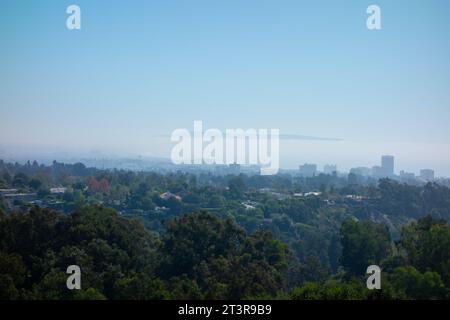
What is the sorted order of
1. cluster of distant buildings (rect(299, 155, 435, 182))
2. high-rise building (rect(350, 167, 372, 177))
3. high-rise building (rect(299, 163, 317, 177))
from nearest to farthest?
1. cluster of distant buildings (rect(299, 155, 435, 182))
2. high-rise building (rect(350, 167, 372, 177))
3. high-rise building (rect(299, 163, 317, 177))

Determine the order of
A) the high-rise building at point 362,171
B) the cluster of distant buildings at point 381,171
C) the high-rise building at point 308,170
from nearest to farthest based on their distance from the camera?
the cluster of distant buildings at point 381,171 < the high-rise building at point 362,171 < the high-rise building at point 308,170

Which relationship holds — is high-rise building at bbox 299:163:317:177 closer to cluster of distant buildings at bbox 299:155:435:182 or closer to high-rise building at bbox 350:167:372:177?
cluster of distant buildings at bbox 299:155:435:182

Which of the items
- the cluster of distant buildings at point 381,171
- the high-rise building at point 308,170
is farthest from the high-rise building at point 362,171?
the high-rise building at point 308,170

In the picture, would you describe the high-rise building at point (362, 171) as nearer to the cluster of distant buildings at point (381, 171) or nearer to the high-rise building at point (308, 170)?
the cluster of distant buildings at point (381, 171)

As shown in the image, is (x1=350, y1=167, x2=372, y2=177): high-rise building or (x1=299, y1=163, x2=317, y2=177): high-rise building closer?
(x1=350, y1=167, x2=372, y2=177): high-rise building

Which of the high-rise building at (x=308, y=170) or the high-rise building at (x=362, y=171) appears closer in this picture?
the high-rise building at (x=362, y=171)

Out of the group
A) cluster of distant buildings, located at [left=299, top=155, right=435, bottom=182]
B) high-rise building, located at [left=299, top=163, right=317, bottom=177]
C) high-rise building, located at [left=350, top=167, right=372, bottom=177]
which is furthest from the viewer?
high-rise building, located at [left=299, top=163, right=317, bottom=177]

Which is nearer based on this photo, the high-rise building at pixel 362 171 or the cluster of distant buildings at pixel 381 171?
the cluster of distant buildings at pixel 381 171

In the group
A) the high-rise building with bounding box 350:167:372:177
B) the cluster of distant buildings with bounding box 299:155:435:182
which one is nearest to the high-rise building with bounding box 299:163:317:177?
the cluster of distant buildings with bounding box 299:155:435:182

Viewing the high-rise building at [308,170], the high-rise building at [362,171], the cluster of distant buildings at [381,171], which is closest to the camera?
the cluster of distant buildings at [381,171]

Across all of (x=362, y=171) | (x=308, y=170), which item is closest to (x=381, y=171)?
(x=362, y=171)
